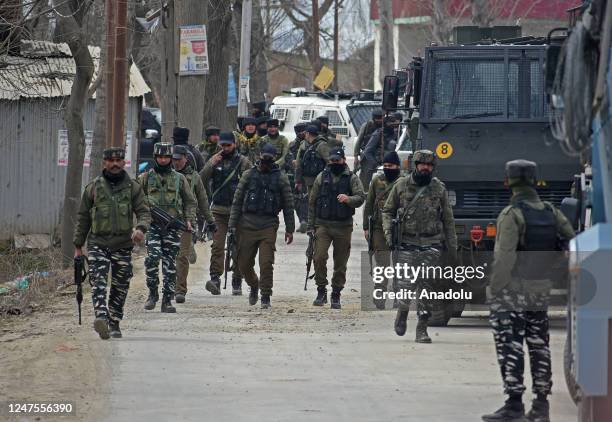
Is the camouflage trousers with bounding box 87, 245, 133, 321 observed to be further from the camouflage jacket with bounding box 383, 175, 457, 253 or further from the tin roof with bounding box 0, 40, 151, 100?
the tin roof with bounding box 0, 40, 151, 100

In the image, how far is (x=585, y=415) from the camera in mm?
8516

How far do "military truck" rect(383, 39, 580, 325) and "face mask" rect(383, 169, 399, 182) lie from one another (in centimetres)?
43

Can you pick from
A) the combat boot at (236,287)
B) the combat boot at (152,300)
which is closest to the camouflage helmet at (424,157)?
the combat boot at (152,300)

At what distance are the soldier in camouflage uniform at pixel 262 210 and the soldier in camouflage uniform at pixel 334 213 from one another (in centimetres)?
36

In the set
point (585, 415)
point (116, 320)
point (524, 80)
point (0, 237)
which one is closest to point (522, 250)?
point (585, 415)

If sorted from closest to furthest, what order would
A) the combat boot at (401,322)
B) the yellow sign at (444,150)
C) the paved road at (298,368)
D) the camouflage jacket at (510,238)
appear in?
1. the camouflage jacket at (510,238)
2. the paved road at (298,368)
3. the combat boot at (401,322)
4. the yellow sign at (444,150)

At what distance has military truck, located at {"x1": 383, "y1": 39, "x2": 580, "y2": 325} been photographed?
15.0 m

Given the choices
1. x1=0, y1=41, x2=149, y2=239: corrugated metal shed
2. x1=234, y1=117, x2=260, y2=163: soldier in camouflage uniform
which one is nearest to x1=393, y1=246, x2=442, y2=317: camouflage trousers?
x1=234, y1=117, x2=260, y2=163: soldier in camouflage uniform

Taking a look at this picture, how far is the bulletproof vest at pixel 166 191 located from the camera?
15609mm

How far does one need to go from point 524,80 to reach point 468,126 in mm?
796

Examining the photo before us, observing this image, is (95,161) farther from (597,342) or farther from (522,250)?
(597,342)

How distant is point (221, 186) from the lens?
17.6 metres

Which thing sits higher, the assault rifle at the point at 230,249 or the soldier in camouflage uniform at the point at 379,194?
the soldier in camouflage uniform at the point at 379,194

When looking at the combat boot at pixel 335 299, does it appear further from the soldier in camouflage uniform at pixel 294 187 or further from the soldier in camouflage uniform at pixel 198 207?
the soldier in camouflage uniform at pixel 294 187
